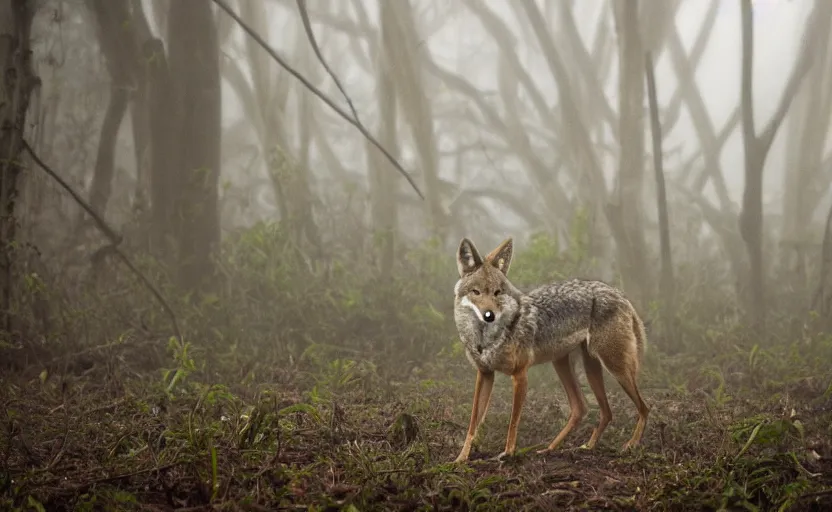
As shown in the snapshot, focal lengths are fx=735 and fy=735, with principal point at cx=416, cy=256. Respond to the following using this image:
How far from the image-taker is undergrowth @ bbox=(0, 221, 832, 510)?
3.92 m

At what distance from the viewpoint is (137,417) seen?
5758 mm

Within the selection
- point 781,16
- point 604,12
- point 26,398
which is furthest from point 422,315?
point 781,16

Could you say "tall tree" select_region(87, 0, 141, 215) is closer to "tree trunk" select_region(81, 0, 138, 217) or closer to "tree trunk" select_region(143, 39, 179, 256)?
"tree trunk" select_region(81, 0, 138, 217)

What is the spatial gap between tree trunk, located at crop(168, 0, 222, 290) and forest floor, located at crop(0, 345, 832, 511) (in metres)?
2.95

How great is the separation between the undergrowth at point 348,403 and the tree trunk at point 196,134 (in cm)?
46

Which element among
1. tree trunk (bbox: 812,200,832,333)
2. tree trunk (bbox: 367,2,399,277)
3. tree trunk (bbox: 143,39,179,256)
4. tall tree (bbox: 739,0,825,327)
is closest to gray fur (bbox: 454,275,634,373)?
tree trunk (bbox: 812,200,832,333)

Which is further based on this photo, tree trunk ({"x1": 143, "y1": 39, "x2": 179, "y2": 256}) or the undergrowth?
tree trunk ({"x1": 143, "y1": 39, "x2": 179, "y2": 256})

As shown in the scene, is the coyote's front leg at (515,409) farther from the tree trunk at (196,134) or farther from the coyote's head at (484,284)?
the tree trunk at (196,134)

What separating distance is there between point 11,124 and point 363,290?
4.99 meters

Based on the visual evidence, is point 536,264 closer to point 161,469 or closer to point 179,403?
point 179,403

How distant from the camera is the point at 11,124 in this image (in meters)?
7.43

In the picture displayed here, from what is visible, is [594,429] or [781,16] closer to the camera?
[594,429]

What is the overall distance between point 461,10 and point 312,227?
11035 millimetres

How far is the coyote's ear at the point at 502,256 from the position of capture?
17.0ft
